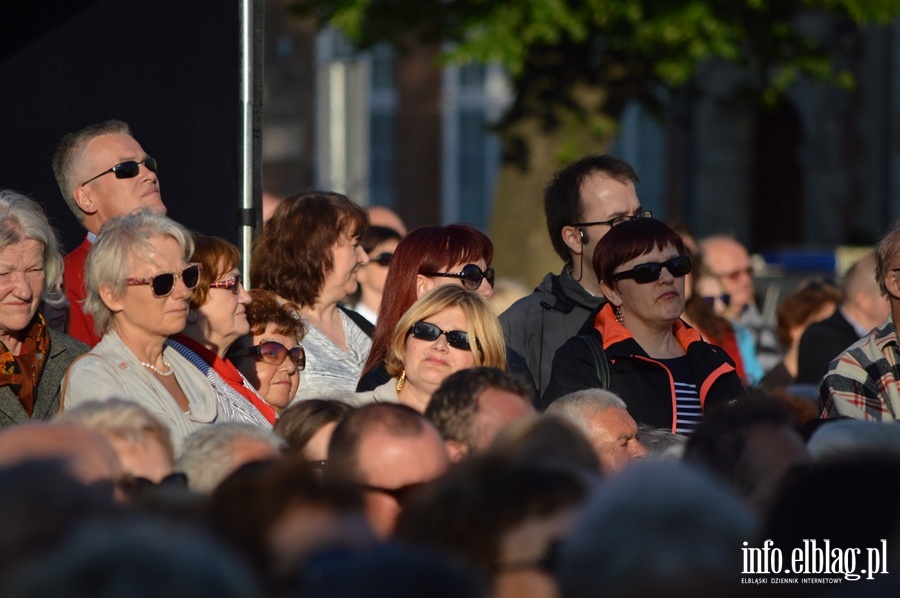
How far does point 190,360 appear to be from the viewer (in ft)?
13.5

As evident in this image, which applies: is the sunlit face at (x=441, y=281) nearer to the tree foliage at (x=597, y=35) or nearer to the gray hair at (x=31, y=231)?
the gray hair at (x=31, y=231)

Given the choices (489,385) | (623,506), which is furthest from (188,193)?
(623,506)

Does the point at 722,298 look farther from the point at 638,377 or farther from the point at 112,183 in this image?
the point at 112,183

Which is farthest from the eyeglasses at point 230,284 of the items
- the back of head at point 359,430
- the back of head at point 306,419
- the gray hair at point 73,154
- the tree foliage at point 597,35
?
the tree foliage at point 597,35

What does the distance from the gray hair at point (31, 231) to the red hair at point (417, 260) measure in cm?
98

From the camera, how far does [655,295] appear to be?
166 inches

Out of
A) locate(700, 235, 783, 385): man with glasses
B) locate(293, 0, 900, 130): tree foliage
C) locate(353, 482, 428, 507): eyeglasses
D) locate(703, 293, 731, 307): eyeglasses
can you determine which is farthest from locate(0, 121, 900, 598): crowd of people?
locate(293, 0, 900, 130): tree foliage

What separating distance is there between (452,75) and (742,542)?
2010cm

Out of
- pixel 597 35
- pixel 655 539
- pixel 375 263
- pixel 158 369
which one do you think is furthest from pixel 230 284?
pixel 597 35

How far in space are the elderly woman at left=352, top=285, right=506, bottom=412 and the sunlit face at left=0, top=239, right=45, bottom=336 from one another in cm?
98

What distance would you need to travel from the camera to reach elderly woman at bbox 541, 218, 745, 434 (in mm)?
4125

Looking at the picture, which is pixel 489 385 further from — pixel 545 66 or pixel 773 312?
pixel 545 66

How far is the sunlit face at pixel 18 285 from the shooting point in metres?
3.90

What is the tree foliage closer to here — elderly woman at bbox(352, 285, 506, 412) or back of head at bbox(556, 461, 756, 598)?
elderly woman at bbox(352, 285, 506, 412)
